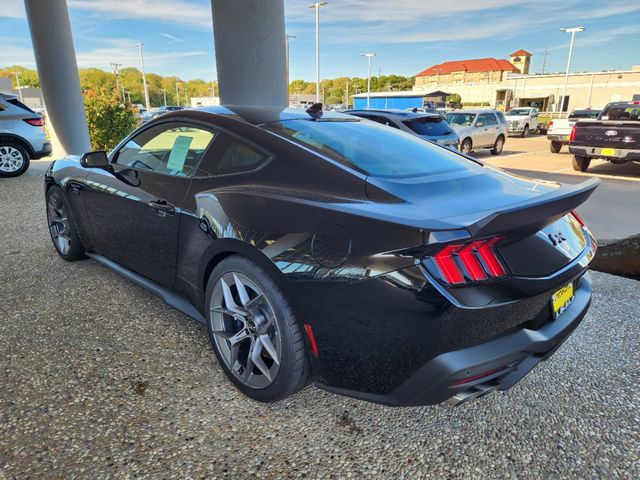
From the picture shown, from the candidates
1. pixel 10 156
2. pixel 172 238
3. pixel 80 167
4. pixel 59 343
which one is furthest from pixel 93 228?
pixel 10 156

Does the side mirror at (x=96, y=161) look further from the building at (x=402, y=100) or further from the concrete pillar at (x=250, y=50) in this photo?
the building at (x=402, y=100)

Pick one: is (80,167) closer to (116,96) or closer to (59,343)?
(59,343)

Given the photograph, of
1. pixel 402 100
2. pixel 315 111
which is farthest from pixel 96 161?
pixel 402 100

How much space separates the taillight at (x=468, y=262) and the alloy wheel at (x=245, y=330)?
794 mm

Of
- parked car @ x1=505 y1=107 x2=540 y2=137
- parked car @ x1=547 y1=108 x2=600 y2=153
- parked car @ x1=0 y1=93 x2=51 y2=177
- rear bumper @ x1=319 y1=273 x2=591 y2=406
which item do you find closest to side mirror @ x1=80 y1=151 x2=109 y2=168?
rear bumper @ x1=319 y1=273 x2=591 y2=406

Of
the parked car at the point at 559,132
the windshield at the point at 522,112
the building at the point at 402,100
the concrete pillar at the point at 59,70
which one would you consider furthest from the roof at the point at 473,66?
the concrete pillar at the point at 59,70

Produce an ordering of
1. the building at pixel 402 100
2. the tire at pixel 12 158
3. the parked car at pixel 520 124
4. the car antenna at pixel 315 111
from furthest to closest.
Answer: the building at pixel 402 100, the parked car at pixel 520 124, the tire at pixel 12 158, the car antenna at pixel 315 111

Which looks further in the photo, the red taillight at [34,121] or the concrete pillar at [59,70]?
the concrete pillar at [59,70]

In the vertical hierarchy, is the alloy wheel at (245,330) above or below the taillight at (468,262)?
below

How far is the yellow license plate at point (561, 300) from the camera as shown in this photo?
191cm

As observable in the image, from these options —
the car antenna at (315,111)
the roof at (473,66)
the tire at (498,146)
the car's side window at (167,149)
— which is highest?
the roof at (473,66)

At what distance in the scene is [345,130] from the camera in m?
2.64

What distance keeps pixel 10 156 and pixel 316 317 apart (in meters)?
10.1

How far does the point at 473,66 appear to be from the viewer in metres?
103
